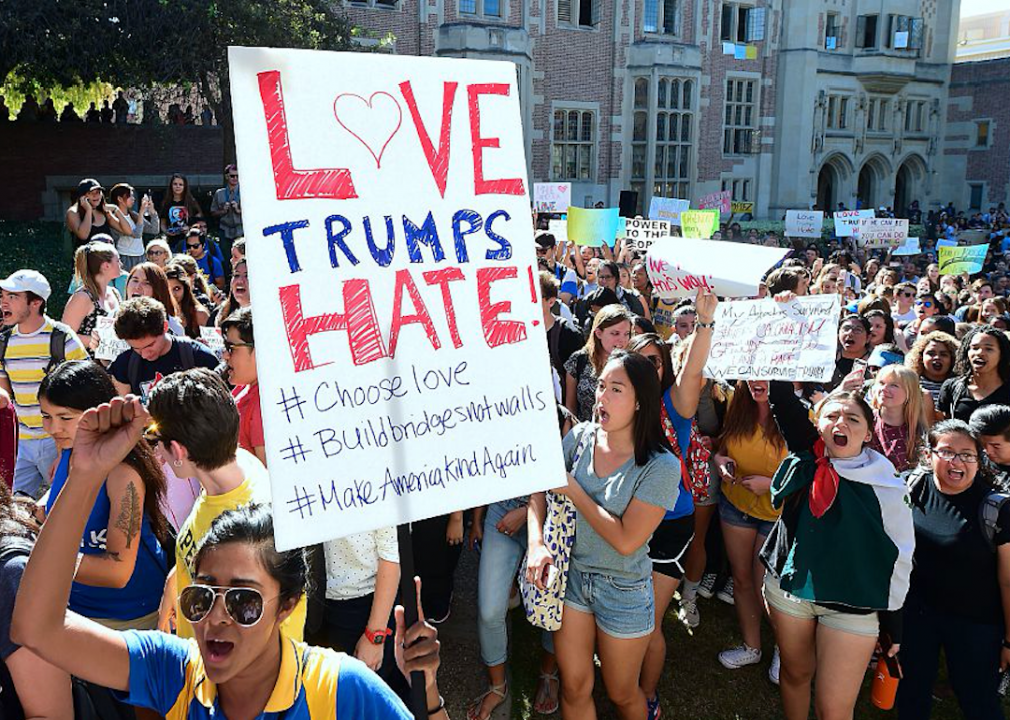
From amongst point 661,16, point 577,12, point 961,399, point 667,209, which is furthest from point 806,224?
point 961,399

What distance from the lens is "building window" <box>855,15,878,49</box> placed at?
31.3m

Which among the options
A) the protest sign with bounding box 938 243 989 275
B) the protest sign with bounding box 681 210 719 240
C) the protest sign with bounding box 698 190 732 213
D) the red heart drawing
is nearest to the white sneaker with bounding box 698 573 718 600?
the red heart drawing

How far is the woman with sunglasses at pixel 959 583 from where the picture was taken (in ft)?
11.2

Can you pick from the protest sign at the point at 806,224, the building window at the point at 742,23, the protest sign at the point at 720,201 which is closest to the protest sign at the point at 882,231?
the protest sign at the point at 720,201

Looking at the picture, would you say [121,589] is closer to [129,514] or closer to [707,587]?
[129,514]

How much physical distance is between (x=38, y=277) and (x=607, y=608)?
3.77 m

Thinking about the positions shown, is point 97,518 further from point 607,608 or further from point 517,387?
point 607,608

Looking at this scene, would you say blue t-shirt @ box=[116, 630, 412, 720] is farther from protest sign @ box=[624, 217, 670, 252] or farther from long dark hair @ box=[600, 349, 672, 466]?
protest sign @ box=[624, 217, 670, 252]

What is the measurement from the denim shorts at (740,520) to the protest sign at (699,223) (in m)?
6.05

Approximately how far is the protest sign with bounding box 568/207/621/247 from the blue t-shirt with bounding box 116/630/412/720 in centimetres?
873

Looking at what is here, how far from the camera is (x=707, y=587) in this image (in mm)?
5133

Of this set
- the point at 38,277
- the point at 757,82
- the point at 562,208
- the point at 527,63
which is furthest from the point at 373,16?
the point at 38,277

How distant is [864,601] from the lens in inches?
125

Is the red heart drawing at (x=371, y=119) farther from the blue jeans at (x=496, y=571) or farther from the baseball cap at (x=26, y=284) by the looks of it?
the baseball cap at (x=26, y=284)
